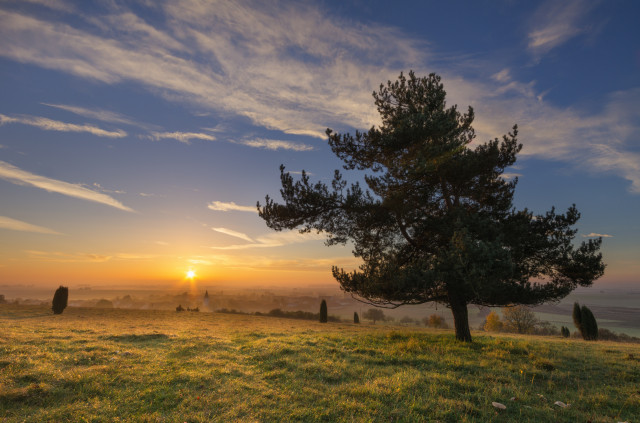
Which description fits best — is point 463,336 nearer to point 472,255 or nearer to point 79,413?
point 472,255

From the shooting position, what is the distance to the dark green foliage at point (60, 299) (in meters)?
25.2

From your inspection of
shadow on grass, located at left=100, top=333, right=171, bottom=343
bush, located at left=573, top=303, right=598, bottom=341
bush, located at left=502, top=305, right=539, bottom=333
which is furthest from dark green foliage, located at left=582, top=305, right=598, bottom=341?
shadow on grass, located at left=100, top=333, right=171, bottom=343

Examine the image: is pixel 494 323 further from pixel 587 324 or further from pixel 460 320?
pixel 460 320

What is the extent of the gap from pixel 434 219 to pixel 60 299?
109 ft

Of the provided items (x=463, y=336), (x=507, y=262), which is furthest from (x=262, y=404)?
(x=463, y=336)

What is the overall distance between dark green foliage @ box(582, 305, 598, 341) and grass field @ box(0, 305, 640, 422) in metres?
13.8

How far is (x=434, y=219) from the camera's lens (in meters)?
12.7

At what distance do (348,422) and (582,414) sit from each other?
4.58 metres

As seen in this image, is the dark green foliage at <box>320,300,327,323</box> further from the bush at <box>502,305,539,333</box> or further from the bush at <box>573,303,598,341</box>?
the bush at <box>502,305,539,333</box>

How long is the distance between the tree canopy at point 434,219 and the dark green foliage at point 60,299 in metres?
25.6

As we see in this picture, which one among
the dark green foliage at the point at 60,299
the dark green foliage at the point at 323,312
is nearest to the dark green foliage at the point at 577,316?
the dark green foliage at the point at 323,312

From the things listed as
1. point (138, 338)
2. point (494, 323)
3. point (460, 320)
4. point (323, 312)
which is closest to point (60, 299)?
point (138, 338)

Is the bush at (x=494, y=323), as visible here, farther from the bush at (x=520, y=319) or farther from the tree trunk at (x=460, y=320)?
the tree trunk at (x=460, y=320)

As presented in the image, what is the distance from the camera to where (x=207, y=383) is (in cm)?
658
